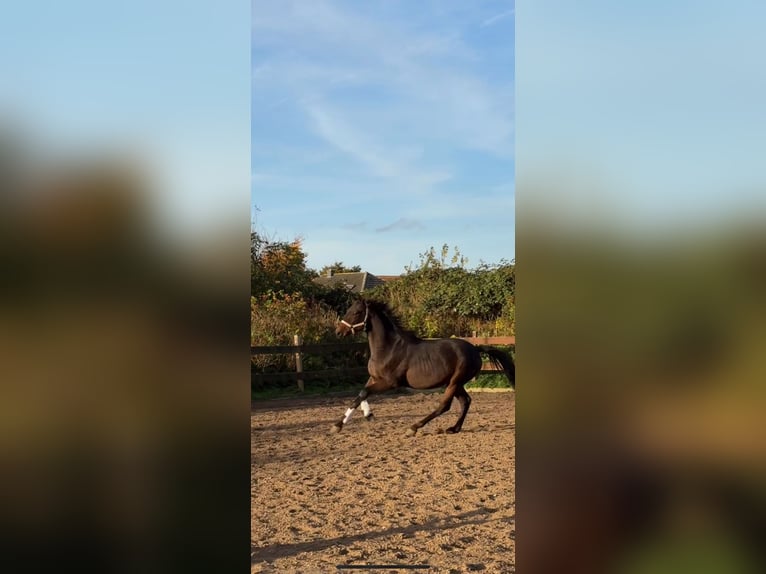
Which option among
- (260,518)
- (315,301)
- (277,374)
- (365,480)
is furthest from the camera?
(315,301)

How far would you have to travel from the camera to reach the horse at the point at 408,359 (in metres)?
9.62

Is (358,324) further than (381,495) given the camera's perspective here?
Yes

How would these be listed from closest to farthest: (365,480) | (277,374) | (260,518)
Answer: (260,518), (365,480), (277,374)

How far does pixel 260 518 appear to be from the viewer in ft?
17.7

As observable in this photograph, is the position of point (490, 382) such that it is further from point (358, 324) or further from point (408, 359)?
point (358, 324)

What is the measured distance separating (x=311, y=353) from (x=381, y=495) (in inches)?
376

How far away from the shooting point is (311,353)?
1549 cm
